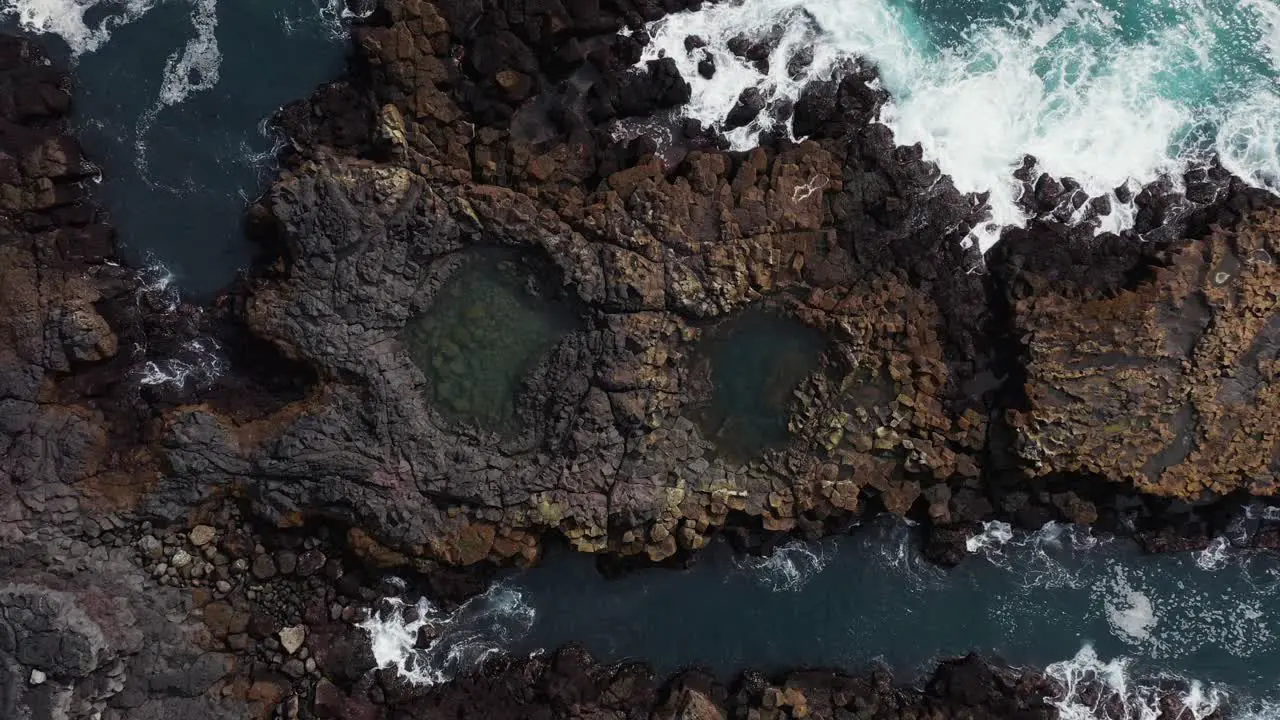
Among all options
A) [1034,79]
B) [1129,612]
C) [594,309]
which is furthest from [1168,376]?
[594,309]

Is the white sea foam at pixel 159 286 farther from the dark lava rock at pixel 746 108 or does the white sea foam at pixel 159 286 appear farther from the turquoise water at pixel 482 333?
the dark lava rock at pixel 746 108

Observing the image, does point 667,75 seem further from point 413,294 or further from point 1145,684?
point 1145,684

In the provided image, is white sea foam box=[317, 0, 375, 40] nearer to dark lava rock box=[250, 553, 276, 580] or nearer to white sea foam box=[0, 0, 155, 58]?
white sea foam box=[0, 0, 155, 58]

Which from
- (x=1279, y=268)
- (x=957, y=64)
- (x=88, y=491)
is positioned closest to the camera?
(x=88, y=491)

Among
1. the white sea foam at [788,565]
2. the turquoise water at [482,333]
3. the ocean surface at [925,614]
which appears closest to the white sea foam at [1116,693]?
the ocean surface at [925,614]

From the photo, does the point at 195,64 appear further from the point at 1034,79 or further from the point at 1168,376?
the point at 1168,376

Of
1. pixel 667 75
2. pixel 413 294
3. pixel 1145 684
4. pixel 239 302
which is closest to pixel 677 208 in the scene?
pixel 667 75

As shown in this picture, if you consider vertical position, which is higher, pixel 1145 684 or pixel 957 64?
pixel 957 64
